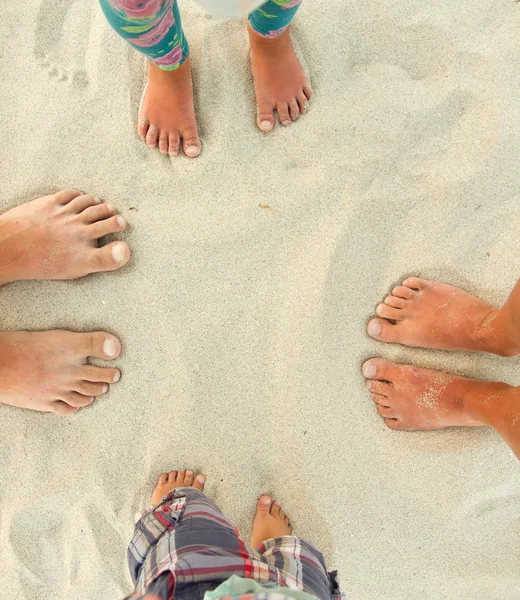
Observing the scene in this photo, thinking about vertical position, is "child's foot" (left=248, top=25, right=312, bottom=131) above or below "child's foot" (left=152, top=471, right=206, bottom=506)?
above

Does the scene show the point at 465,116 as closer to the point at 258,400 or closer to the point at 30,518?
the point at 258,400

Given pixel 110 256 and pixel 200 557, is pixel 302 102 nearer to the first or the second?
pixel 110 256

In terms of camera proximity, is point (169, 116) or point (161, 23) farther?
point (169, 116)

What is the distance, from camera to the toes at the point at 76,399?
138cm

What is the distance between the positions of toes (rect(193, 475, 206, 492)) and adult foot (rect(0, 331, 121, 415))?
0.37 meters

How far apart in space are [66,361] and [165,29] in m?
0.91

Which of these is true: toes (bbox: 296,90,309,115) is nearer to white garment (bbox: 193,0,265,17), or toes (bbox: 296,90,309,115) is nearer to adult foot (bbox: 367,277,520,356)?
adult foot (bbox: 367,277,520,356)

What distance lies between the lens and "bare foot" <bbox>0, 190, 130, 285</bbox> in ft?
4.42

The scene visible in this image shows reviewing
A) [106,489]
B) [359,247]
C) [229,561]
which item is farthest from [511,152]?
[106,489]

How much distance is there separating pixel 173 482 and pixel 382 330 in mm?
741

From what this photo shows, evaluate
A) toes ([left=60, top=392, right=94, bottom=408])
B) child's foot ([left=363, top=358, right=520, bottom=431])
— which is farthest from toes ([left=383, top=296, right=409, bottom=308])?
toes ([left=60, top=392, right=94, bottom=408])

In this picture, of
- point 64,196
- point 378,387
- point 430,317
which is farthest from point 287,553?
point 64,196

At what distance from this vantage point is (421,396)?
4.52 feet

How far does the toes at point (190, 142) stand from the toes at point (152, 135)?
8 centimetres
